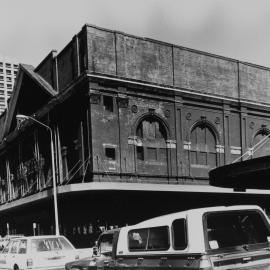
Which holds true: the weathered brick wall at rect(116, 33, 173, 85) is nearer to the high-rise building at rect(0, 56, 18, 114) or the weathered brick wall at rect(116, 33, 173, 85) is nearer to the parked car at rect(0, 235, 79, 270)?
the parked car at rect(0, 235, 79, 270)

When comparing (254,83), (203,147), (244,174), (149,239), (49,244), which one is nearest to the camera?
(149,239)

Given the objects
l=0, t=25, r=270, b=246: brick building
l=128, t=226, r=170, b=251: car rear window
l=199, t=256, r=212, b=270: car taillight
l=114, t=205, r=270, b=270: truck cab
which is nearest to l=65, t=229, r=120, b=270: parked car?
l=128, t=226, r=170, b=251: car rear window

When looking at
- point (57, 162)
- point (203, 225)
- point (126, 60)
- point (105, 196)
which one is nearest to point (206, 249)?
point (203, 225)

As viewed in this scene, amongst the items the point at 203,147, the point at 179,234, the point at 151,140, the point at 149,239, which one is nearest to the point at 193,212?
the point at 179,234

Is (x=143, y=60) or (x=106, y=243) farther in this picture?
(x=143, y=60)

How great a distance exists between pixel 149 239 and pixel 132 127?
88.3 ft

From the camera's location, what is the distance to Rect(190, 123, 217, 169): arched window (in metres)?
39.9

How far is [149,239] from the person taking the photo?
9.76 m

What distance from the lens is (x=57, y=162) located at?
39469 millimetres

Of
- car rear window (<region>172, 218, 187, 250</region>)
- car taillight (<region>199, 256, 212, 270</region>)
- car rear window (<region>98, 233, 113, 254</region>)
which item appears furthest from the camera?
car rear window (<region>98, 233, 113, 254</region>)

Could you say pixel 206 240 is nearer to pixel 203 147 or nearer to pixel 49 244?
pixel 49 244

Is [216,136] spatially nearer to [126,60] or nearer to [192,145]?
[192,145]

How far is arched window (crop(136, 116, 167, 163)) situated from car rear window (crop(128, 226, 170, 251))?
87.4ft

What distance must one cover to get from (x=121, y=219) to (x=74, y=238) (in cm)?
430
